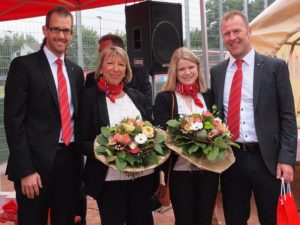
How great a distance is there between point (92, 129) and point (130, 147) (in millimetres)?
430

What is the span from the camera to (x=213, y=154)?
2.60 metres

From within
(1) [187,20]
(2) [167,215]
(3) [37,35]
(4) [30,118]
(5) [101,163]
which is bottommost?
(2) [167,215]

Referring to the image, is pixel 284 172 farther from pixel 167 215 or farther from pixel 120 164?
pixel 167 215

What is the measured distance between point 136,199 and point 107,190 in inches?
9.0

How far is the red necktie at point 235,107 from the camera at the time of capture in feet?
9.47

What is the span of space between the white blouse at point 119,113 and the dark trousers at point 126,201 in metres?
0.04

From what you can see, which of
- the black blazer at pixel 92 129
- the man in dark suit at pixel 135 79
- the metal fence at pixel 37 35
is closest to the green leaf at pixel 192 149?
the black blazer at pixel 92 129

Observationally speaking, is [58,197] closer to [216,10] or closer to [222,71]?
[222,71]

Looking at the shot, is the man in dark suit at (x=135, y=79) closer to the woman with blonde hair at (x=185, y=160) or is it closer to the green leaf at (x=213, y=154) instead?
the woman with blonde hair at (x=185, y=160)

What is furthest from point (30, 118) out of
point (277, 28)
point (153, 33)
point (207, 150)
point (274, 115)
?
point (277, 28)

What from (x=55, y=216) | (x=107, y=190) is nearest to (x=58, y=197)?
(x=55, y=216)

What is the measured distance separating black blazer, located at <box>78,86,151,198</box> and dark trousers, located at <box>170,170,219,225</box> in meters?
0.56

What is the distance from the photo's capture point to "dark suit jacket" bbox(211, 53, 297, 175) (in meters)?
2.82

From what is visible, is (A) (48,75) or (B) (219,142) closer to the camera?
(B) (219,142)
